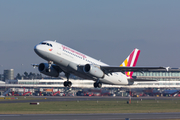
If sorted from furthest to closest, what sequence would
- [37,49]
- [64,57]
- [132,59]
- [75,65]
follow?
[132,59], [75,65], [64,57], [37,49]

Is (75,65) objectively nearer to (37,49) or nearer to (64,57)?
(64,57)

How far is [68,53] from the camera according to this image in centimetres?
5091

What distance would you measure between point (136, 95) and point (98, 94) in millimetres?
17479

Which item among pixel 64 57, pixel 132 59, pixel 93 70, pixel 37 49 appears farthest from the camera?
pixel 132 59

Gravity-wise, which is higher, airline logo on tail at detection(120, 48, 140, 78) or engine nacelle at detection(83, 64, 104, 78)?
airline logo on tail at detection(120, 48, 140, 78)

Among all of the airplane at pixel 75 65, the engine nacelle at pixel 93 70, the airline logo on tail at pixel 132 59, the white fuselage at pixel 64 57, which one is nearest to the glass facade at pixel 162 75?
the airline logo on tail at pixel 132 59

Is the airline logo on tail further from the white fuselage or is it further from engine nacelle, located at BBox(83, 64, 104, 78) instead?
engine nacelle, located at BBox(83, 64, 104, 78)

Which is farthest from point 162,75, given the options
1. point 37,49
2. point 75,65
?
point 37,49

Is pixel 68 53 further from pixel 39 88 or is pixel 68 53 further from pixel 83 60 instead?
pixel 39 88

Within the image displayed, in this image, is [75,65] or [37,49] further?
[75,65]

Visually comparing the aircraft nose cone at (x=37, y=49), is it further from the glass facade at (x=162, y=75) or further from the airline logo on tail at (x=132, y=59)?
the glass facade at (x=162, y=75)

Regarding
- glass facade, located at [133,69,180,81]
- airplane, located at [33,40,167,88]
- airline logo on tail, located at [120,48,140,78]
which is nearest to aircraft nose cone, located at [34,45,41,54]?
airplane, located at [33,40,167,88]

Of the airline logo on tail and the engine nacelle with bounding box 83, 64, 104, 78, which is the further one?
the airline logo on tail

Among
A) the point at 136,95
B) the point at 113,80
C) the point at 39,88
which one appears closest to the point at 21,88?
the point at 39,88
